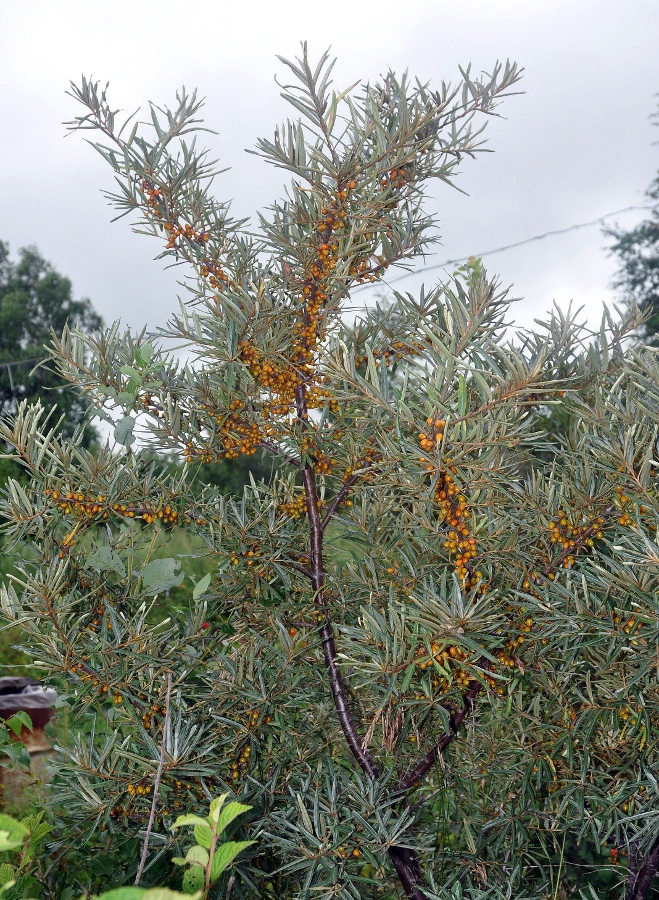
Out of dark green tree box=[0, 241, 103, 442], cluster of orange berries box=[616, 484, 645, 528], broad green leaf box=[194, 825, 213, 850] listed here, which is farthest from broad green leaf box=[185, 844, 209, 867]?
dark green tree box=[0, 241, 103, 442]

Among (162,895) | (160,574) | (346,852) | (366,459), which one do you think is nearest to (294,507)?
(366,459)

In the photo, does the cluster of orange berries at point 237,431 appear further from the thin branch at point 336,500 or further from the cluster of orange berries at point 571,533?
the cluster of orange berries at point 571,533

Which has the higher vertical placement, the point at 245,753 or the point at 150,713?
the point at 150,713

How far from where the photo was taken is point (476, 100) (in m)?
1.60

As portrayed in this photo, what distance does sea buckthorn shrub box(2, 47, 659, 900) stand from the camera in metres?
1.22

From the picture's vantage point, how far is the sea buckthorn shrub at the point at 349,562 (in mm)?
1225

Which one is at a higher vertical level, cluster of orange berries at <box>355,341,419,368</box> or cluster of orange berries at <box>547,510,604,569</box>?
cluster of orange berries at <box>355,341,419,368</box>

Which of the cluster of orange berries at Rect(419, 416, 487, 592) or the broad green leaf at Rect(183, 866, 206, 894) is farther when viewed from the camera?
the cluster of orange berries at Rect(419, 416, 487, 592)

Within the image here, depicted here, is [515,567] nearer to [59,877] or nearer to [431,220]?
[431,220]

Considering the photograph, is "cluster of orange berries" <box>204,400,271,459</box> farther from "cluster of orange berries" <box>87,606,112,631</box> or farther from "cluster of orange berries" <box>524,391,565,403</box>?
"cluster of orange berries" <box>524,391,565,403</box>

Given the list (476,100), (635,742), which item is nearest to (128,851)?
(635,742)

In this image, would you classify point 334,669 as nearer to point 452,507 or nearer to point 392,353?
point 452,507

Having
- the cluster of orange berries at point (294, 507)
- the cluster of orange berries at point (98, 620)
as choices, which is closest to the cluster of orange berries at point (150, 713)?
the cluster of orange berries at point (98, 620)

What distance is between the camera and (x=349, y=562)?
1.71 m
